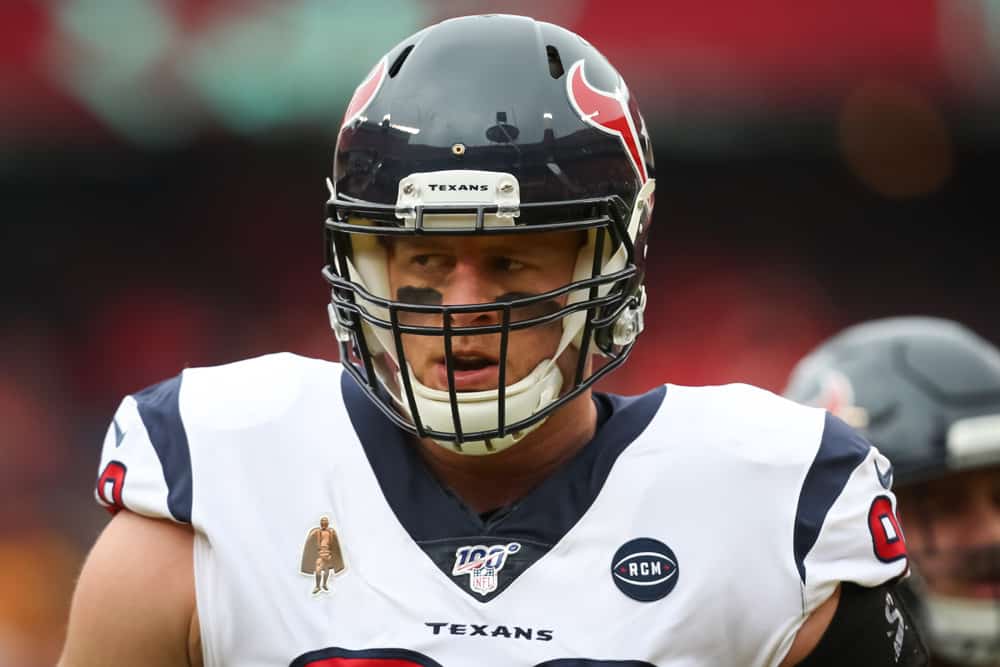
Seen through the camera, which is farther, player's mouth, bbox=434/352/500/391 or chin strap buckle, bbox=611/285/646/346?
chin strap buckle, bbox=611/285/646/346

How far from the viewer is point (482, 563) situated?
200 centimetres

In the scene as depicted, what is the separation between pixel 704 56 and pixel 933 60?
129cm

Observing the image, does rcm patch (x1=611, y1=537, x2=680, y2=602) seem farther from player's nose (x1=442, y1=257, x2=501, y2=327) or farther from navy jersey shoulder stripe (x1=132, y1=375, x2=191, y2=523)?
navy jersey shoulder stripe (x1=132, y1=375, x2=191, y2=523)

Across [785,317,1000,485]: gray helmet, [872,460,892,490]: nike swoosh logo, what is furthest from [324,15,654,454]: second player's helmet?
[785,317,1000,485]: gray helmet

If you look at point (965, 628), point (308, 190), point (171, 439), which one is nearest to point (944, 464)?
point (965, 628)

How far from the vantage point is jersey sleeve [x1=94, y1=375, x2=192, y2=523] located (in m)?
2.01

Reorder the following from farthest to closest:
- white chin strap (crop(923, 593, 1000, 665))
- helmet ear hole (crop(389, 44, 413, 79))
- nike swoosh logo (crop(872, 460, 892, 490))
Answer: white chin strap (crop(923, 593, 1000, 665)) → helmet ear hole (crop(389, 44, 413, 79)) → nike swoosh logo (crop(872, 460, 892, 490))

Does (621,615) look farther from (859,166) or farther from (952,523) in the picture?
(859,166)

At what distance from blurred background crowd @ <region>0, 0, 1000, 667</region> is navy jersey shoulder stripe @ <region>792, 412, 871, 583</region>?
6.29 m

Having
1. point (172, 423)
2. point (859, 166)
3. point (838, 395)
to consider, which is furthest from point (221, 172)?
point (172, 423)

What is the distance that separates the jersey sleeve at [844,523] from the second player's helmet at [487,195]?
335 millimetres

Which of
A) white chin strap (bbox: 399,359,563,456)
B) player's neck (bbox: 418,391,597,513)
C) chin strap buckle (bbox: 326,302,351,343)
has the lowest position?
player's neck (bbox: 418,391,597,513)

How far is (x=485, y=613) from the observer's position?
76.9 inches

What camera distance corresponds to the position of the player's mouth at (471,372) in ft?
6.50
